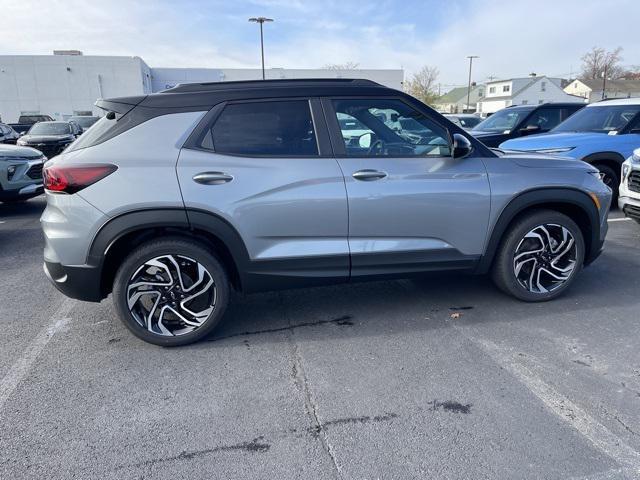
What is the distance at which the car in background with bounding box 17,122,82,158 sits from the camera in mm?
13547

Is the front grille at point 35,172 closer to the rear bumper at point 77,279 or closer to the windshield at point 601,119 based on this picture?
the rear bumper at point 77,279

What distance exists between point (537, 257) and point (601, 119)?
17.5 feet

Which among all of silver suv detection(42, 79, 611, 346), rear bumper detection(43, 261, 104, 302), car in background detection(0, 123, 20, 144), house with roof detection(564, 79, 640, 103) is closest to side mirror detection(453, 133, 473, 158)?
silver suv detection(42, 79, 611, 346)

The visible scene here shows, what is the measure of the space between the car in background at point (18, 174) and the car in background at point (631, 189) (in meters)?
9.00

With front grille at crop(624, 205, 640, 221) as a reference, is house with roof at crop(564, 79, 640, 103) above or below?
above

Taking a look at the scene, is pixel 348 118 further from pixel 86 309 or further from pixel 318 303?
pixel 86 309

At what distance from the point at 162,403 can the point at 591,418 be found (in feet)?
8.06

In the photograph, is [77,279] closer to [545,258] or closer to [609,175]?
[545,258]

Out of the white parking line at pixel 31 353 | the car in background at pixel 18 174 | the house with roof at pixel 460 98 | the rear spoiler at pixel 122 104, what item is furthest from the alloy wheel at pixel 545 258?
the house with roof at pixel 460 98

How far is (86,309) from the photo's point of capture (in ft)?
13.2

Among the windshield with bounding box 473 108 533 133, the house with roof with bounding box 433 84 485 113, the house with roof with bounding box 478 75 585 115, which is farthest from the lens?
the house with roof with bounding box 433 84 485 113

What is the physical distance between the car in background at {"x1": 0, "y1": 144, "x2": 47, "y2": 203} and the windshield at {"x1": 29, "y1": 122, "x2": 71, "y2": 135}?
7839mm

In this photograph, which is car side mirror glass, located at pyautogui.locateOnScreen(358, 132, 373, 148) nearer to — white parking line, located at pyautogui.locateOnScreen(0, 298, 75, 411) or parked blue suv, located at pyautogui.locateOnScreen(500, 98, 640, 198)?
white parking line, located at pyautogui.locateOnScreen(0, 298, 75, 411)

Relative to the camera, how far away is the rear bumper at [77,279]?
313 cm
